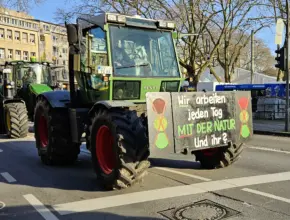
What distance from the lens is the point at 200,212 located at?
15.9ft

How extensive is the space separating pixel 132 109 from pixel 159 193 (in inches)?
54.7

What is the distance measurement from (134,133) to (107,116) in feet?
1.83

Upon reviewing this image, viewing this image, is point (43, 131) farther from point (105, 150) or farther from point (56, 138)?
point (105, 150)

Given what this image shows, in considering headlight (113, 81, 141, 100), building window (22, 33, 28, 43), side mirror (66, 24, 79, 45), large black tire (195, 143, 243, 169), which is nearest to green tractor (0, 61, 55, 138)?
side mirror (66, 24, 79, 45)

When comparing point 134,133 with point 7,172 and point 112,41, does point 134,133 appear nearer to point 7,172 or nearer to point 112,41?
point 112,41

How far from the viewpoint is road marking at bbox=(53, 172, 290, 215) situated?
17.0ft

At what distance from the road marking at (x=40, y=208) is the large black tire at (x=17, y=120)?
7.16m

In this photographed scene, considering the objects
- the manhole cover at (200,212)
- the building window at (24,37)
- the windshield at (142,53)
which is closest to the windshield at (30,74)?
the windshield at (142,53)

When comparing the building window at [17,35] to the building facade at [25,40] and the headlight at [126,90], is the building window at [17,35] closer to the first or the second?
the building facade at [25,40]

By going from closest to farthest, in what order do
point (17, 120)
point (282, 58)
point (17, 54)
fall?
point (17, 120) < point (282, 58) < point (17, 54)

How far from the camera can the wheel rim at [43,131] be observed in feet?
28.0

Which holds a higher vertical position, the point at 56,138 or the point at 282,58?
the point at 282,58

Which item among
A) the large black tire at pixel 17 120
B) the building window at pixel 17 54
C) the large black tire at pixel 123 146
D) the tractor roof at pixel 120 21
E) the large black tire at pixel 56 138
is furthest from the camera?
the building window at pixel 17 54

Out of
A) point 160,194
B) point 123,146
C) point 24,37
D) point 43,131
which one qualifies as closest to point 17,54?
point 24,37
